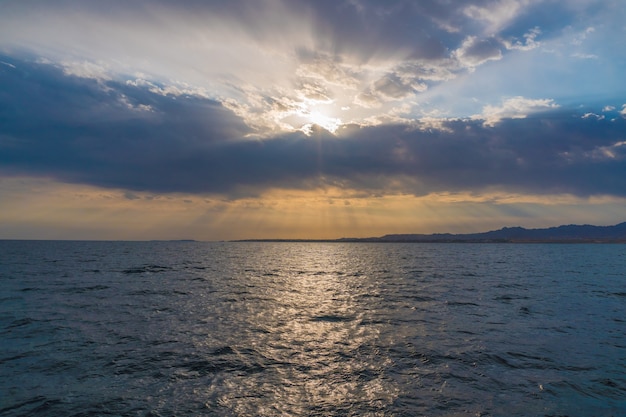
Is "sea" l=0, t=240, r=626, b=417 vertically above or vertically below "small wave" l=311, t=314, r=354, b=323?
above

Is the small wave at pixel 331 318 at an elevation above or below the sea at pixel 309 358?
below

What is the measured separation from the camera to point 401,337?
20.3 meters

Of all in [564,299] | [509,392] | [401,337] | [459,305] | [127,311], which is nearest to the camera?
[509,392]

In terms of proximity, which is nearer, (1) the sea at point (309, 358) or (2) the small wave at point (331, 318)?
(1) the sea at point (309, 358)

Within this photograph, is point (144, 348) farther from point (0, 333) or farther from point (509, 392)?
point (509, 392)

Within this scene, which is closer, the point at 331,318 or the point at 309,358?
the point at 309,358

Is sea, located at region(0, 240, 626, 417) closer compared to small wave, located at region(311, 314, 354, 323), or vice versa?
sea, located at region(0, 240, 626, 417)

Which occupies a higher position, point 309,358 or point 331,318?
point 309,358

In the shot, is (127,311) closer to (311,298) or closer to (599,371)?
(311,298)

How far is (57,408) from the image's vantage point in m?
11.5

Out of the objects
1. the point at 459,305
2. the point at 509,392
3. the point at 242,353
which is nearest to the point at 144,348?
the point at 242,353

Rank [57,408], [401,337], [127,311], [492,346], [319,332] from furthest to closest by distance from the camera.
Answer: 1. [127,311]
2. [319,332]
3. [401,337]
4. [492,346]
5. [57,408]

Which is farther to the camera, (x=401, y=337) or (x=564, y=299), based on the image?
(x=564, y=299)

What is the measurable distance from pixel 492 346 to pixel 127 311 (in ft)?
84.6
